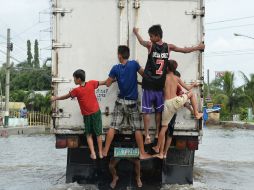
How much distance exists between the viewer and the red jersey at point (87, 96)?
8.02 m

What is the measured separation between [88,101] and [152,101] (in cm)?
98

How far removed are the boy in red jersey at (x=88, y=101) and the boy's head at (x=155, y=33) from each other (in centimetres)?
104

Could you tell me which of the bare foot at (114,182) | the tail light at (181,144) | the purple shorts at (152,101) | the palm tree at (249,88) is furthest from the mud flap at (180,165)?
the palm tree at (249,88)

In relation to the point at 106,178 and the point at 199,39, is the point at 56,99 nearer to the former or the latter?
the point at 106,178

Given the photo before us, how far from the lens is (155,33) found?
25.7 ft

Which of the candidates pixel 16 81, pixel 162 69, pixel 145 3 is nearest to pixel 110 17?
pixel 145 3

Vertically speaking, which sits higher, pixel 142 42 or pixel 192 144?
pixel 142 42

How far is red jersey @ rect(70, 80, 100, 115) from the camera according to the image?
8023 mm

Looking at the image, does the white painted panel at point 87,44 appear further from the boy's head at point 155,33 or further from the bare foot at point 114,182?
the bare foot at point 114,182

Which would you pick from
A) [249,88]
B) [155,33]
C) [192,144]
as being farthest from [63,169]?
[249,88]

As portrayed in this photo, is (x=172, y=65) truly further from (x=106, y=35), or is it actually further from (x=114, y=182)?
(x=114, y=182)

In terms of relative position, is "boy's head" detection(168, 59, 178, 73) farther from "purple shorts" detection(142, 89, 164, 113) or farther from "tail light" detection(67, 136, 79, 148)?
"tail light" detection(67, 136, 79, 148)

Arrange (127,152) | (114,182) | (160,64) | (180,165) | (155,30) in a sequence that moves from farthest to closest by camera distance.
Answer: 1. (180,165)
2. (114,182)
3. (127,152)
4. (160,64)
5. (155,30)

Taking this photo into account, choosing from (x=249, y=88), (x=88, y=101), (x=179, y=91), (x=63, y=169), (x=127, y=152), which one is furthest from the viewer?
(x=249, y=88)
